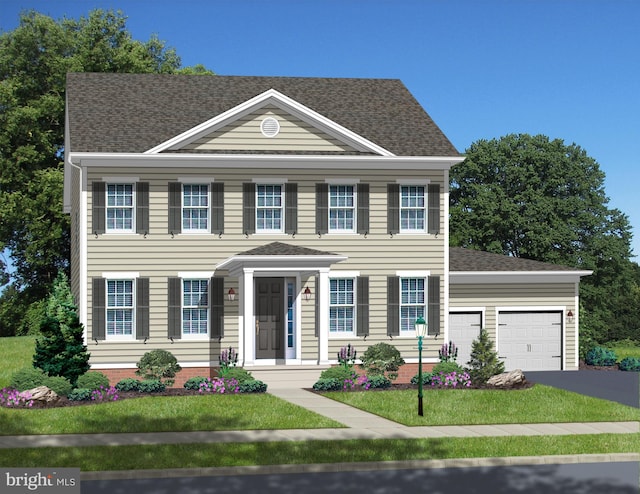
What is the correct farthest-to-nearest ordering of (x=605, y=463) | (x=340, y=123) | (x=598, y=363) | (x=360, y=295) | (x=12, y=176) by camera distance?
1. (x=12, y=176)
2. (x=598, y=363)
3. (x=340, y=123)
4. (x=360, y=295)
5. (x=605, y=463)

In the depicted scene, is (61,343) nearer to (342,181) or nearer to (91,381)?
(91,381)

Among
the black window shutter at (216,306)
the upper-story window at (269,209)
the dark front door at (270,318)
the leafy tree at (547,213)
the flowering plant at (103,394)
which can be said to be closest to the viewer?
the flowering plant at (103,394)

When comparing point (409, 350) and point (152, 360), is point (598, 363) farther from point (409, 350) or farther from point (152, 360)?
point (152, 360)

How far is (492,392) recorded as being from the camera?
2675 cm

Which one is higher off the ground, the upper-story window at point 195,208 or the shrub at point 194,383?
the upper-story window at point 195,208

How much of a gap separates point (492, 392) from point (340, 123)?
1108 centimetres

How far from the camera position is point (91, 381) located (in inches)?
1033

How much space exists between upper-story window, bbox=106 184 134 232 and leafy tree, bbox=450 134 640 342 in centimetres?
2623

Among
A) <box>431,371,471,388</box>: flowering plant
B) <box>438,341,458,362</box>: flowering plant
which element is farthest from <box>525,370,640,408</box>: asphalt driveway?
<box>431,371,471,388</box>: flowering plant

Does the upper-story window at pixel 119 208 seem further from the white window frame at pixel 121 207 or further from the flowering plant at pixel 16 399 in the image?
the flowering plant at pixel 16 399

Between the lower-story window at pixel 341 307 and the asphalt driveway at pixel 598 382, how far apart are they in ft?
19.6

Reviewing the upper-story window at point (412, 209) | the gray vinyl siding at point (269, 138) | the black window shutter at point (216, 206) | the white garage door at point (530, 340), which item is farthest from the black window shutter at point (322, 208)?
the white garage door at point (530, 340)

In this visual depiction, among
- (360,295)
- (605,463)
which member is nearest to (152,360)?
(360,295)

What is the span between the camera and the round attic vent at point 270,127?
3098 centimetres
